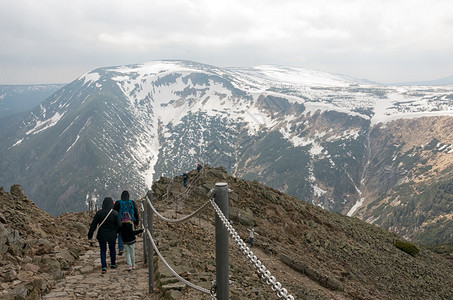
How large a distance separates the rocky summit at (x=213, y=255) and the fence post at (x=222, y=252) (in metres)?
0.87

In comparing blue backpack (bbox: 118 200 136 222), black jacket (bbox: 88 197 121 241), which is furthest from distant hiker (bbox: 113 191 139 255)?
black jacket (bbox: 88 197 121 241)

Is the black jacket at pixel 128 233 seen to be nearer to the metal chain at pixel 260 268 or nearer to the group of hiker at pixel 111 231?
the group of hiker at pixel 111 231

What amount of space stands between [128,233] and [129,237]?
0.57ft

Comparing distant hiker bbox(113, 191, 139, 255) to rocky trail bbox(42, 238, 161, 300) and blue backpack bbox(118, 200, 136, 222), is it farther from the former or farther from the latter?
rocky trail bbox(42, 238, 161, 300)

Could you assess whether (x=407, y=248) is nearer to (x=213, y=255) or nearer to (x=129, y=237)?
(x=213, y=255)

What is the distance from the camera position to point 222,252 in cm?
346

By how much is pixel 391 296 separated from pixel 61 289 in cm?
2301

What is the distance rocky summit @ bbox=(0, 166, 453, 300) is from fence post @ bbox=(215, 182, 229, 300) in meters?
0.87

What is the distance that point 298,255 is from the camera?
22.2m

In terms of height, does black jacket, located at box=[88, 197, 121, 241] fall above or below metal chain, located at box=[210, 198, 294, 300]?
below

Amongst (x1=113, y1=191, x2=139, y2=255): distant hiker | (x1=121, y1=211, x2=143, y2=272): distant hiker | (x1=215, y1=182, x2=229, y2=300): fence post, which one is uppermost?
(x1=215, y1=182, x2=229, y2=300): fence post

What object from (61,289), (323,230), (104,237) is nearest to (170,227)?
(104,237)

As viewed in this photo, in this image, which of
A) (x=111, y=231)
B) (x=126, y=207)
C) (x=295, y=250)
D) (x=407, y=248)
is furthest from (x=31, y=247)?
(x=407, y=248)

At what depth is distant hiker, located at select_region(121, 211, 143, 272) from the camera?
10.0 meters
